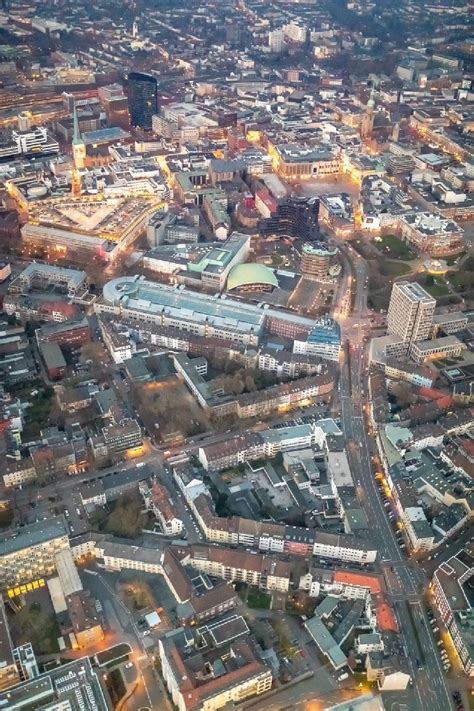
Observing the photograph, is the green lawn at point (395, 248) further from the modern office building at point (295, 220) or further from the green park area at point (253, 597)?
the green park area at point (253, 597)

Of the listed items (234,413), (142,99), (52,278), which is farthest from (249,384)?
(142,99)

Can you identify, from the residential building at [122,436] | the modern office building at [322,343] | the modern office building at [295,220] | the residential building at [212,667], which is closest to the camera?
the residential building at [212,667]

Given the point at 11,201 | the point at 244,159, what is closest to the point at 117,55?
the point at 244,159

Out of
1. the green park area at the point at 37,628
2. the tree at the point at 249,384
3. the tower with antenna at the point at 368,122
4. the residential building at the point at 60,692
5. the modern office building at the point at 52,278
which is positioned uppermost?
the tower with antenna at the point at 368,122

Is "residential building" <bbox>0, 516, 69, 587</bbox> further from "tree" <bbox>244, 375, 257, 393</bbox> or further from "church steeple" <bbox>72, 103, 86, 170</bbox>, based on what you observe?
"church steeple" <bbox>72, 103, 86, 170</bbox>

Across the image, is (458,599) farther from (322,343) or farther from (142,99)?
(142,99)

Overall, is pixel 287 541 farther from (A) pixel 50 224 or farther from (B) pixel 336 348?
(A) pixel 50 224

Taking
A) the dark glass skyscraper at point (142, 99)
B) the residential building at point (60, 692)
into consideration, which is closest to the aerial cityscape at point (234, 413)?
the residential building at point (60, 692)

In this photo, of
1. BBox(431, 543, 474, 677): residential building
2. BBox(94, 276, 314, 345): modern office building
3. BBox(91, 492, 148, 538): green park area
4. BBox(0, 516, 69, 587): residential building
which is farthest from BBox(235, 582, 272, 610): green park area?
BBox(94, 276, 314, 345): modern office building
